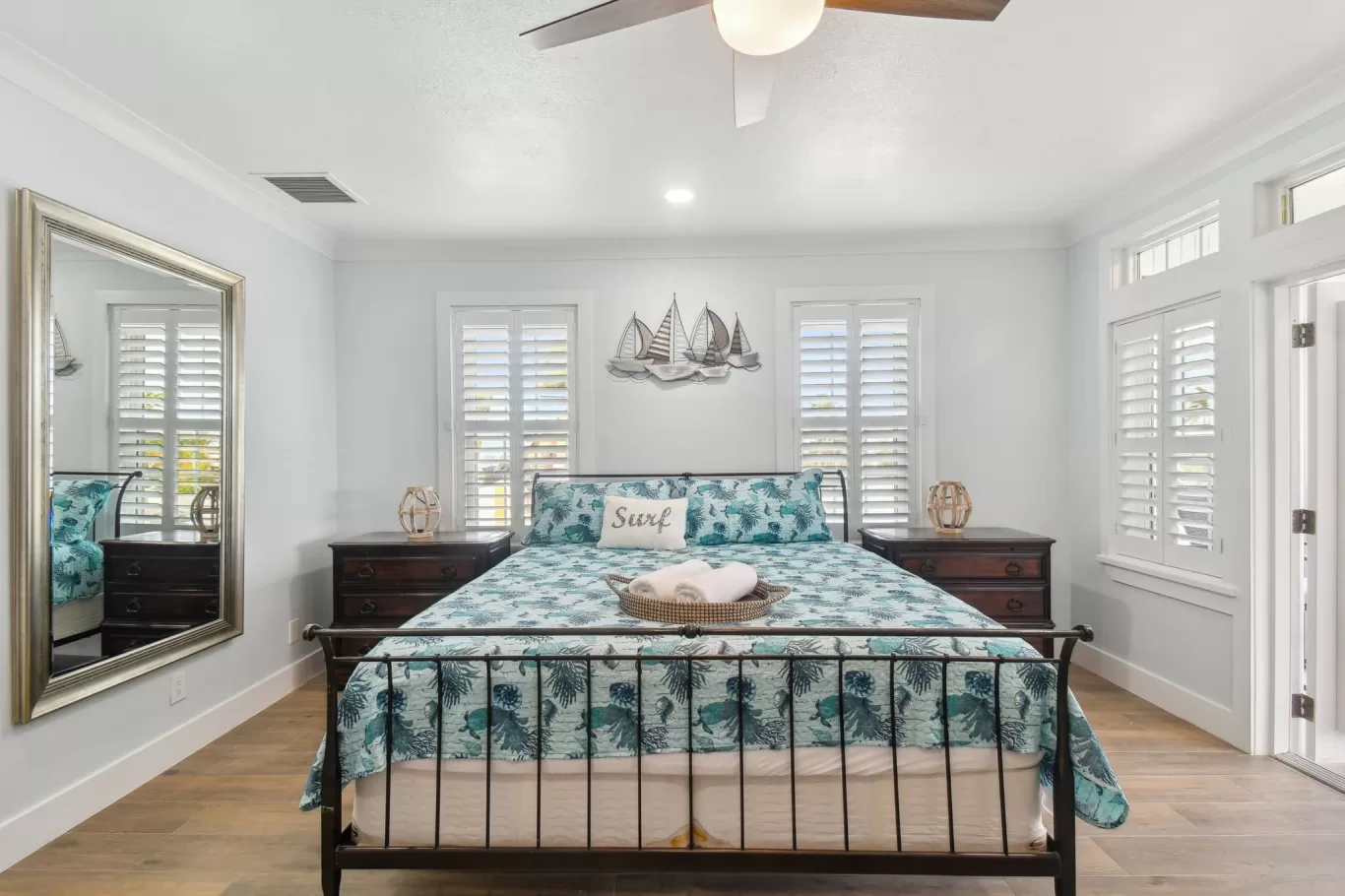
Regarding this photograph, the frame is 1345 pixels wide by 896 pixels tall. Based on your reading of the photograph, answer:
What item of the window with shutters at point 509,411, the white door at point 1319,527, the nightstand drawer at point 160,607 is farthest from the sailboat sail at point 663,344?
the white door at point 1319,527

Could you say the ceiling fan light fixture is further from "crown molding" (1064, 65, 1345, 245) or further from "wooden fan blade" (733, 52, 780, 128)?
"crown molding" (1064, 65, 1345, 245)

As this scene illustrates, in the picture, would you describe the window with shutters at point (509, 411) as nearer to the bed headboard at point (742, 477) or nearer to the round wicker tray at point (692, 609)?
the bed headboard at point (742, 477)

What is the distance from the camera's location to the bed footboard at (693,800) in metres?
1.76

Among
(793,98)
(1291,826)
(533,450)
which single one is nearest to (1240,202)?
(793,98)

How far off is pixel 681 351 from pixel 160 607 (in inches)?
112

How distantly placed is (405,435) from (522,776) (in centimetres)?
297

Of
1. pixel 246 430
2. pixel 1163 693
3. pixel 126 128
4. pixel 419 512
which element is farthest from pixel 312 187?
pixel 1163 693

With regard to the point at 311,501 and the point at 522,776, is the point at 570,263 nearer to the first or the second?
the point at 311,501

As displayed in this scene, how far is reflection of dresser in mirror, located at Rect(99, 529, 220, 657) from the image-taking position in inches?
103

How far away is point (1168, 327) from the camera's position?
3.39m

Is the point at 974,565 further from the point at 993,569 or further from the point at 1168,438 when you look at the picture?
the point at 1168,438

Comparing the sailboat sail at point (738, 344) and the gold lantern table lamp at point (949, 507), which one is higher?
the sailboat sail at point (738, 344)

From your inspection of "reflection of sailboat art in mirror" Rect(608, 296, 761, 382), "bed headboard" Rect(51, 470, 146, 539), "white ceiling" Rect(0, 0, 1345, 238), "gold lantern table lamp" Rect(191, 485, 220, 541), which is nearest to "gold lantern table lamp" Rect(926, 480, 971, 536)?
"reflection of sailboat art in mirror" Rect(608, 296, 761, 382)

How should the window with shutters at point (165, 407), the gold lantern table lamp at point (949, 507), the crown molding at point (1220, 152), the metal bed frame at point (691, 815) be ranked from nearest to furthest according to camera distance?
the metal bed frame at point (691, 815), the crown molding at point (1220, 152), the window with shutters at point (165, 407), the gold lantern table lamp at point (949, 507)
